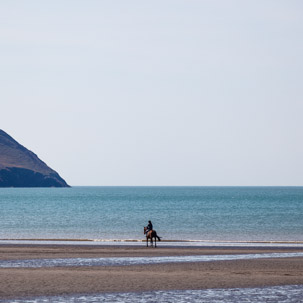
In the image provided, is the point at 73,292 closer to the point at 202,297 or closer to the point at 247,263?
the point at 202,297

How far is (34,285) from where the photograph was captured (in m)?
22.8

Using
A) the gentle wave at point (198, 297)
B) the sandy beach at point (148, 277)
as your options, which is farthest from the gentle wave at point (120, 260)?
the gentle wave at point (198, 297)

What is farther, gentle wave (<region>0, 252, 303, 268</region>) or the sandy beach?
gentle wave (<region>0, 252, 303, 268</region>)

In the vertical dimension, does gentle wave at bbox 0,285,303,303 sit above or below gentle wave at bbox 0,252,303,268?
above

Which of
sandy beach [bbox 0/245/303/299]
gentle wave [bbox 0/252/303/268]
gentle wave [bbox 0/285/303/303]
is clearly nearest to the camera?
gentle wave [bbox 0/285/303/303]

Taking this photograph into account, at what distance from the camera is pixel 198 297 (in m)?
20.6

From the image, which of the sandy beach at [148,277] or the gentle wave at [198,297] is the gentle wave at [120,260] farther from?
the gentle wave at [198,297]

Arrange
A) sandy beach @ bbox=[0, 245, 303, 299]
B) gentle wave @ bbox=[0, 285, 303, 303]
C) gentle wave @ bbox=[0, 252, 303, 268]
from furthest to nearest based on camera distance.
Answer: gentle wave @ bbox=[0, 252, 303, 268]
sandy beach @ bbox=[0, 245, 303, 299]
gentle wave @ bbox=[0, 285, 303, 303]

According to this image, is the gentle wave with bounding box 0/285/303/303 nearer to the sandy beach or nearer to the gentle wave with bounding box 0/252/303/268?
the sandy beach

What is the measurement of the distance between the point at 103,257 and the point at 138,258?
2.04 m

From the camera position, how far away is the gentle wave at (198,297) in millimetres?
19859

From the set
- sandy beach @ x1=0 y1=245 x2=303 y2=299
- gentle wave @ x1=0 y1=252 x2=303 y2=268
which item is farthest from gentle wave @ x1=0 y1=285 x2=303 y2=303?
gentle wave @ x1=0 y1=252 x2=303 y2=268

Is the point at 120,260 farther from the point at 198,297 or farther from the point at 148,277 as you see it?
the point at 198,297

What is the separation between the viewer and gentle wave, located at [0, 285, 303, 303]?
782 inches
